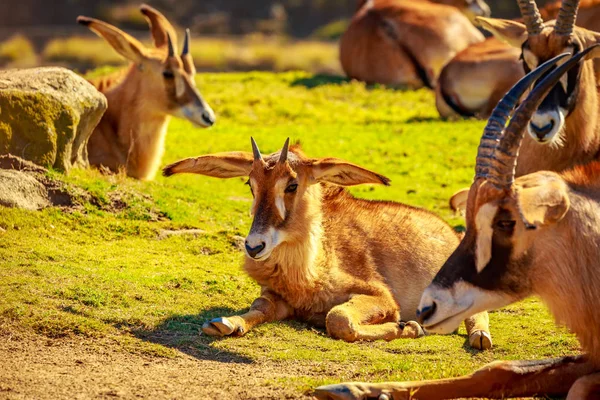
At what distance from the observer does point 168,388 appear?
6383mm

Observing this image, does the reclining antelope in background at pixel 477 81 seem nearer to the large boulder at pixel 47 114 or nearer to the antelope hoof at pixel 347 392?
the large boulder at pixel 47 114

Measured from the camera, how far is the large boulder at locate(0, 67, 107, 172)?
10242 mm

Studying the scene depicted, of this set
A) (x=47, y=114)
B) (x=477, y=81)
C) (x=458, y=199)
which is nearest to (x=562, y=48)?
(x=458, y=199)

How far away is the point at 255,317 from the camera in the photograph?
7.95 metres

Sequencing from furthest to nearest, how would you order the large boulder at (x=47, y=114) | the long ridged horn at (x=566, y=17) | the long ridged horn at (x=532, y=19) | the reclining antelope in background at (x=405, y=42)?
the reclining antelope in background at (x=405, y=42) → the long ridged horn at (x=532, y=19) → the long ridged horn at (x=566, y=17) → the large boulder at (x=47, y=114)

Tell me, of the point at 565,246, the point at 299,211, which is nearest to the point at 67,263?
the point at 299,211

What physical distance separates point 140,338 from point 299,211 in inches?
66.6

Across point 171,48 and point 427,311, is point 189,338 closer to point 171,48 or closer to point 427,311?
point 427,311

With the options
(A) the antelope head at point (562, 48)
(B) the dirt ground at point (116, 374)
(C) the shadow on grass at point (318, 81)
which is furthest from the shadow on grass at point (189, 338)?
(C) the shadow on grass at point (318, 81)

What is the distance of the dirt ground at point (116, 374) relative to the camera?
6250mm

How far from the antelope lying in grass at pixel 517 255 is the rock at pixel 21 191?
14.2ft

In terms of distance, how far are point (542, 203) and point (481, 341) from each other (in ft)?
7.11

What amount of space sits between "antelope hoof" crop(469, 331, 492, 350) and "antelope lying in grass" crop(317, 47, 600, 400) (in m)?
1.61

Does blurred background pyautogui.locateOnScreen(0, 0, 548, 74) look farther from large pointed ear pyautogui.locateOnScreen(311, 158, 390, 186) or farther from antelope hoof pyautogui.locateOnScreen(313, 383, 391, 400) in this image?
antelope hoof pyautogui.locateOnScreen(313, 383, 391, 400)
